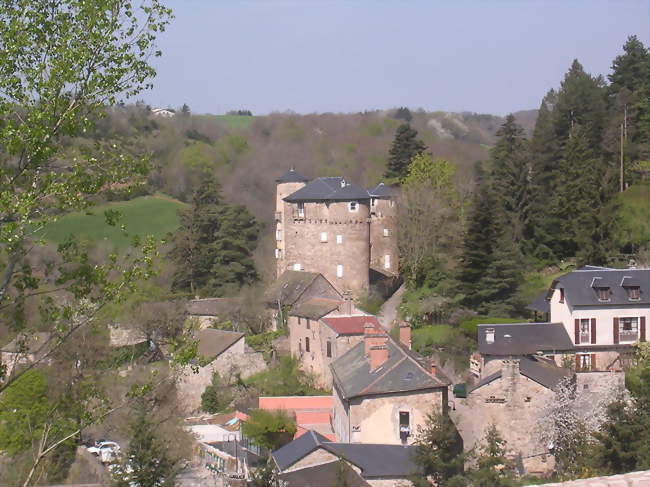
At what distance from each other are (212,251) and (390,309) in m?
11.0

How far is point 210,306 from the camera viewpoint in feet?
128

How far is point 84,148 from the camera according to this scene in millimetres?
9602

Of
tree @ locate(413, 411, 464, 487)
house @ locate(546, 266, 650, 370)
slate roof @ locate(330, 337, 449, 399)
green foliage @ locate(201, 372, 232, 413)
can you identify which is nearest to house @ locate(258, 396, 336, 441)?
green foliage @ locate(201, 372, 232, 413)

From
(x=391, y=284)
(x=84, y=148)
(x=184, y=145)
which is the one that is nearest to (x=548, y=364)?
(x=391, y=284)

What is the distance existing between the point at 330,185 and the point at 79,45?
96.7 ft

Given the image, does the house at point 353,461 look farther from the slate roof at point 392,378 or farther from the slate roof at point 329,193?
the slate roof at point 329,193

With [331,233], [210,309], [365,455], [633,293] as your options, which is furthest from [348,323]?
[365,455]

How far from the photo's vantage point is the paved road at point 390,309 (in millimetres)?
35725

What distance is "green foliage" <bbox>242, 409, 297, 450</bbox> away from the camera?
25.6m

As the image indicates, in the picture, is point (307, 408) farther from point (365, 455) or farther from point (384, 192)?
point (384, 192)

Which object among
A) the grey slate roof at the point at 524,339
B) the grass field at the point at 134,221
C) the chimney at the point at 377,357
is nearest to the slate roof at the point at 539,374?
the grey slate roof at the point at 524,339

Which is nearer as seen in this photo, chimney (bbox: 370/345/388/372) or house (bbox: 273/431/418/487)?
house (bbox: 273/431/418/487)

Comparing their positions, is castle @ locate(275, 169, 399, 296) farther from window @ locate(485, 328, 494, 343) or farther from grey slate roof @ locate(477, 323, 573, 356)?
window @ locate(485, 328, 494, 343)

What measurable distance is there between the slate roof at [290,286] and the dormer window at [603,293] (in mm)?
11768
